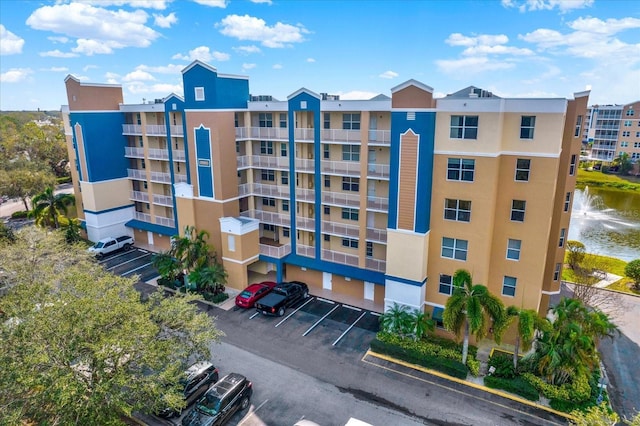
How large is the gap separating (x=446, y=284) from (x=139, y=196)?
99.1 ft

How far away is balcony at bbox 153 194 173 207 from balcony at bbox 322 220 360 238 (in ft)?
53.1

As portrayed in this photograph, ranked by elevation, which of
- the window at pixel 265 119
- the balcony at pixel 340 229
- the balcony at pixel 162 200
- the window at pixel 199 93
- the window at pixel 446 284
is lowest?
the window at pixel 446 284

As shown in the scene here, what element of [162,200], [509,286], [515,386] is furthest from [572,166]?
[162,200]

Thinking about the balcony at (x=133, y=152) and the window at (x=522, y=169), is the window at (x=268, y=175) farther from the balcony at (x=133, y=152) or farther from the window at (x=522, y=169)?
the window at (x=522, y=169)

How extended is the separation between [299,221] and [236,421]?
49.5ft

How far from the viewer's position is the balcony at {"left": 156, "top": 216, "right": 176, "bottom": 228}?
3706 centimetres

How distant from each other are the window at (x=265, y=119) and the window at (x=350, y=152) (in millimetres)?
6653

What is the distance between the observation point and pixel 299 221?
3042cm

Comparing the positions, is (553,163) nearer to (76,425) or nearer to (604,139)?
(76,425)

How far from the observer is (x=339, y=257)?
29.4 m

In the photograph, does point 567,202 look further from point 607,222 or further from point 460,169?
point 607,222

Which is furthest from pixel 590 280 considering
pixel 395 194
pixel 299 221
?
pixel 299 221

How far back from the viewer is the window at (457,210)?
2316 cm

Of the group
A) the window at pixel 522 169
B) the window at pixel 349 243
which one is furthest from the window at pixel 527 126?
the window at pixel 349 243
